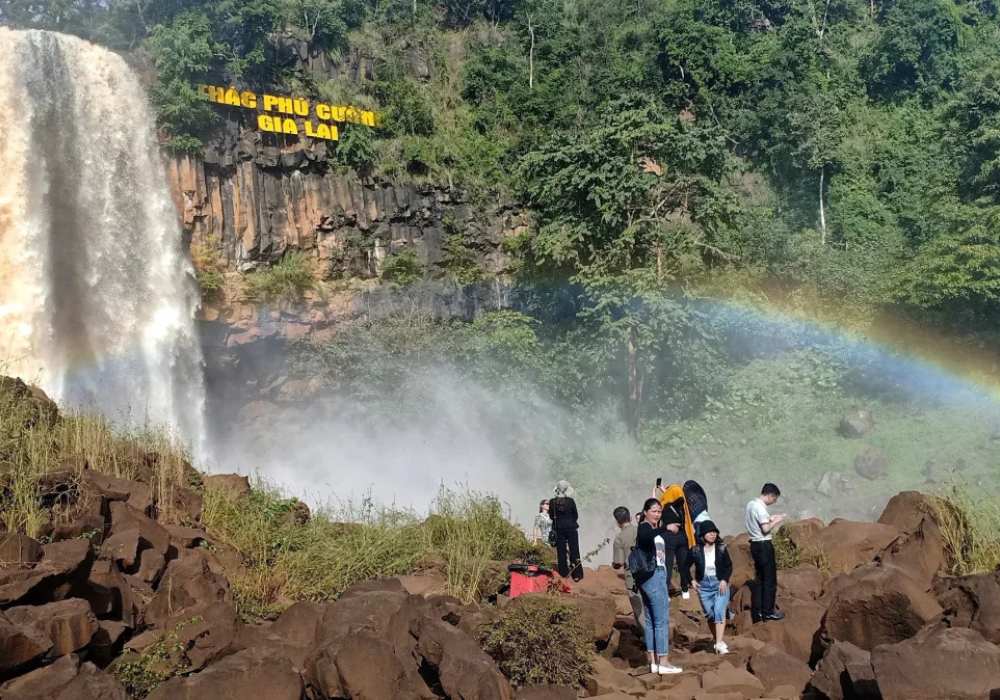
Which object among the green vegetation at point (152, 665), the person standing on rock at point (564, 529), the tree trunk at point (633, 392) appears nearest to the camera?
the green vegetation at point (152, 665)

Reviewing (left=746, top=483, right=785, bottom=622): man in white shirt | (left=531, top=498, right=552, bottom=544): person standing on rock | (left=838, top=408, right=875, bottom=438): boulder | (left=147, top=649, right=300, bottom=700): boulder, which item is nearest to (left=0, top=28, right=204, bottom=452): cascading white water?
(left=531, top=498, right=552, bottom=544): person standing on rock

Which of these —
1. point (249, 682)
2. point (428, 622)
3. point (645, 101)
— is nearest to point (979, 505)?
point (428, 622)

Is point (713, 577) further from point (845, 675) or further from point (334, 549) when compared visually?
point (334, 549)

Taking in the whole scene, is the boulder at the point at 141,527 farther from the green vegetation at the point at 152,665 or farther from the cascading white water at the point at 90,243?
the cascading white water at the point at 90,243

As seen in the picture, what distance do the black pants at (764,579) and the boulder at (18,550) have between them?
20.1 feet

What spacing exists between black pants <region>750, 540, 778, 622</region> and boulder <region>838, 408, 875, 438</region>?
16.9 m

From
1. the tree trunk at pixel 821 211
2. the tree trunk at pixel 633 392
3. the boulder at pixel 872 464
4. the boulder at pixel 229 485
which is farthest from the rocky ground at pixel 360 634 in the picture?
the tree trunk at pixel 821 211

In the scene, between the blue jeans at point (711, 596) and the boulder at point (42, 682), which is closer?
the boulder at point (42, 682)

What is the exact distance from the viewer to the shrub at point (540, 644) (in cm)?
715

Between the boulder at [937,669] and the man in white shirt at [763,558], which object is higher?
the boulder at [937,669]

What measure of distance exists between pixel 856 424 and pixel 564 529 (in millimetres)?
16456

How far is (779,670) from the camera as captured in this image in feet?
24.6

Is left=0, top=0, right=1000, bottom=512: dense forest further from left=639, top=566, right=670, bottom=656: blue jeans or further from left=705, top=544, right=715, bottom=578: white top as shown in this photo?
left=639, top=566, right=670, bottom=656: blue jeans

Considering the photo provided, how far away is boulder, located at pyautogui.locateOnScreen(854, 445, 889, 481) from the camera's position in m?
23.1
